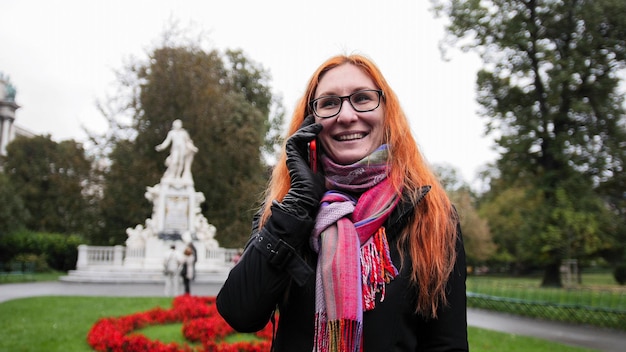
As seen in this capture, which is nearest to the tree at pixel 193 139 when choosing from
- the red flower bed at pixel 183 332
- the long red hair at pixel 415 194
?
the red flower bed at pixel 183 332

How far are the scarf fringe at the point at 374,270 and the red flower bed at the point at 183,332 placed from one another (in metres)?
4.79

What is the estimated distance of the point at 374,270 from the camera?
5.97 feet

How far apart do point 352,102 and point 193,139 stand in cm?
2974

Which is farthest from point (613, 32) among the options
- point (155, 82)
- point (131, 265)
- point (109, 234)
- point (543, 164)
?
point (109, 234)

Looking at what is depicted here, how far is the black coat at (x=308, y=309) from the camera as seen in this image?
1779 mm

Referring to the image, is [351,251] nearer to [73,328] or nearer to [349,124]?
[349,124]

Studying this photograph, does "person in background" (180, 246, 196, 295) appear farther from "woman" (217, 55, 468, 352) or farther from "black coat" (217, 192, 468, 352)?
"black coat" (217, 192, 468, 352)

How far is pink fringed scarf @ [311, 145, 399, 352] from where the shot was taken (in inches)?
68.1

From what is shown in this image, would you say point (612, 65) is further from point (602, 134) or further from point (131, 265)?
point (131, 265)

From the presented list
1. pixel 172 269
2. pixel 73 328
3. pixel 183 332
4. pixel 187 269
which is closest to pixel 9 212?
pixel 172 269

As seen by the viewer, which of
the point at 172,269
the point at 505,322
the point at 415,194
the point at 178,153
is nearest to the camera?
the point at 415,194

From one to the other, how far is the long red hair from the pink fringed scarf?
0.09m

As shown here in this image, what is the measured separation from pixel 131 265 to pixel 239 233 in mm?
7953

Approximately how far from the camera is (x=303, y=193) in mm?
1917
